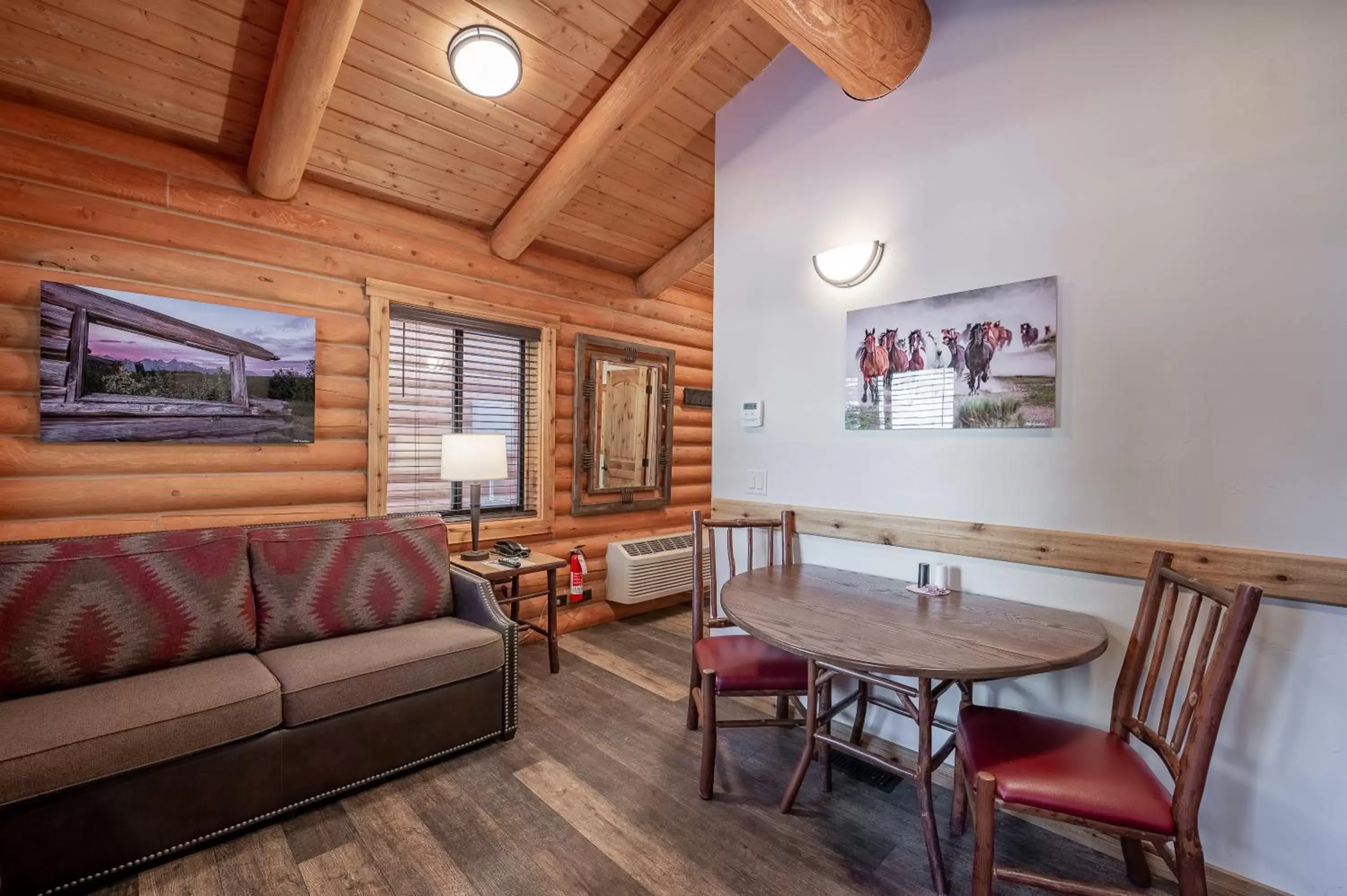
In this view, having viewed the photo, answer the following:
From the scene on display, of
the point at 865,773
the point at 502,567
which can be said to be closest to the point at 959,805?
the point at 865,773

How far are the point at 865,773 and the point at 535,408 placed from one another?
2850 mm

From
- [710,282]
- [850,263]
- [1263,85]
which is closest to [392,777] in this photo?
[850,263]

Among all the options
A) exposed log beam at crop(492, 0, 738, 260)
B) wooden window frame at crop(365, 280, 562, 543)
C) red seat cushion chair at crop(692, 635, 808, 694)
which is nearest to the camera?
red seat cushion chair at crop(692, 635, 808, 694)

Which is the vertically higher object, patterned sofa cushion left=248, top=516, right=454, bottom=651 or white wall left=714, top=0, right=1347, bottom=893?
white wall left=714, top=0, right=1347, bottom=893

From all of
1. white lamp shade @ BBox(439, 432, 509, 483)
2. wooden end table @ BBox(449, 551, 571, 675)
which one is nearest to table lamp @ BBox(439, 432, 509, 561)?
white lamp shade @ BBox(439, 432, 509, 483)

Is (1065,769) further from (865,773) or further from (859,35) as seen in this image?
(859,35)

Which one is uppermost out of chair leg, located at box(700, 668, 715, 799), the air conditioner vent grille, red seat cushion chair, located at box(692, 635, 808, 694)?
the air conditioner vent grille

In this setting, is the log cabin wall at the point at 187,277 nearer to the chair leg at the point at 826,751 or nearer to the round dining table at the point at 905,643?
the round dining table at the point at 905,643

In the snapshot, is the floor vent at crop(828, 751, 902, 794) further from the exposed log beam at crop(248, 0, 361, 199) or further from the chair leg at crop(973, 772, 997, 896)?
the exposed log beam at crop(248, 0, 361, 199)

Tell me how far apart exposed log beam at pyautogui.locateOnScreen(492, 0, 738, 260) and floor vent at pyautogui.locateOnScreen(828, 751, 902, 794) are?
2997 mm

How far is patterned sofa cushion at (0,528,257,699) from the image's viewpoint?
74.5 inches

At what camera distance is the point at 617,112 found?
111 inches

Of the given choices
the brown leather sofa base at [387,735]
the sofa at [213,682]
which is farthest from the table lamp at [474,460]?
the brown leather sofa base at [387,735]

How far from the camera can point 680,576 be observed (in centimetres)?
449
